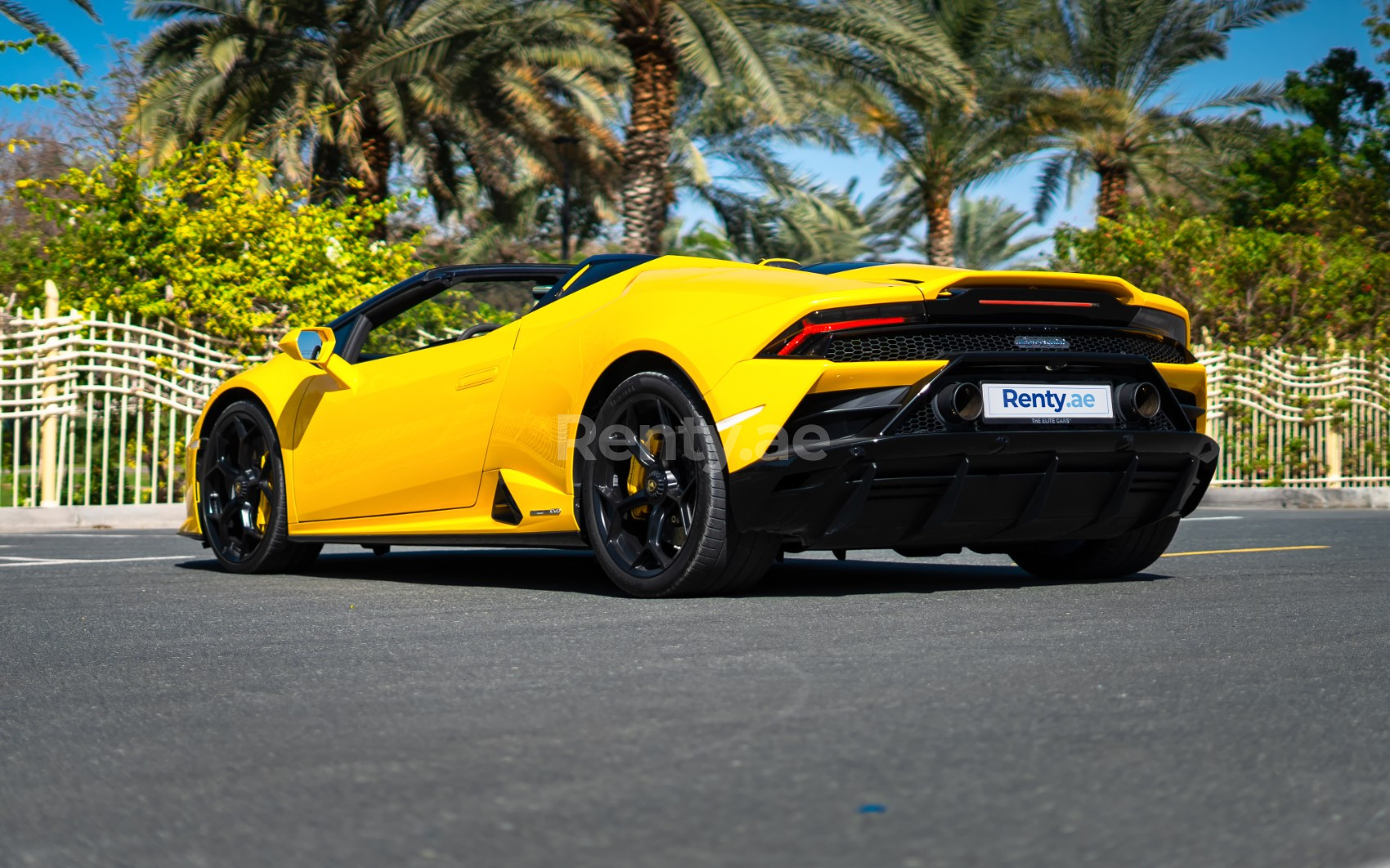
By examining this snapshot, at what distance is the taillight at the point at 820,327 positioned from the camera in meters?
4.84

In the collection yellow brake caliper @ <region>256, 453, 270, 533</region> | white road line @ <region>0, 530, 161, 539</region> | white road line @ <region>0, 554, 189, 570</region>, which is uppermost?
yellow brake caliper @ <region>256, 453, 270, 533</region>

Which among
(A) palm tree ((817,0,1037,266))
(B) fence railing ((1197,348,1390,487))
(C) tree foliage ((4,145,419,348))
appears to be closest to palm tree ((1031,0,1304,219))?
(A) palm tree ((817,0,1037,266))

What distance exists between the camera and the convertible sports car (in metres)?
4.84

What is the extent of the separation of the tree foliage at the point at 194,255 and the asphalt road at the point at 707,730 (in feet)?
30.6

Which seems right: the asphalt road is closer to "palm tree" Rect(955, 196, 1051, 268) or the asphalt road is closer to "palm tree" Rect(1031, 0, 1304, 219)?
"palm tree" Rect(1031, 0, 1304, 219)

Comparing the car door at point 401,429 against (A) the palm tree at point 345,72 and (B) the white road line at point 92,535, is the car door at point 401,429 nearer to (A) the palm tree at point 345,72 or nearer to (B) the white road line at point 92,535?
(B) the white road line at point 92,535

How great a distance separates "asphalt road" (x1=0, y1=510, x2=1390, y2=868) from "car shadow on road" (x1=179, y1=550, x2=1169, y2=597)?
0.88ft

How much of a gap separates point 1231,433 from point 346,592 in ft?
49.1

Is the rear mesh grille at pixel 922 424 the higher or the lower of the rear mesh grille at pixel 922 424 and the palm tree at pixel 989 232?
the lower

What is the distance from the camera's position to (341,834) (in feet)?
7.55

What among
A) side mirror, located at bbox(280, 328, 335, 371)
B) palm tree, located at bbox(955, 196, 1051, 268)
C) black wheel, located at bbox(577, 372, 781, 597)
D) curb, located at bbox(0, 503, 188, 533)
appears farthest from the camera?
palm tree, located at bbox(955, 196, 1051, 268)

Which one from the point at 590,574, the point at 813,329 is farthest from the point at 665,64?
the point at 813,329

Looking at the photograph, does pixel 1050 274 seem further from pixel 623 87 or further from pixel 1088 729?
pixel 623 87

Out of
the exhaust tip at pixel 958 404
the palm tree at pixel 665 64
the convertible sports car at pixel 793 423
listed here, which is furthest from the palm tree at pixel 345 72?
the exhaust tip at pixel 958 404
